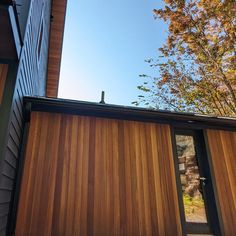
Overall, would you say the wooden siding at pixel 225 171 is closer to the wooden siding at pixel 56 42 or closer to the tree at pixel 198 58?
the wooden siding at pixel 56 42

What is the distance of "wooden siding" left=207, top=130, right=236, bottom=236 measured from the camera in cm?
321

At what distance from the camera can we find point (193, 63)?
990 centimetres

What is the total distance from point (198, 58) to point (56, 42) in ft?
22.7

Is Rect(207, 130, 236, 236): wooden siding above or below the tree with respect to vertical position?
below

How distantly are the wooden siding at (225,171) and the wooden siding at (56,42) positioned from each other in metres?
5.75

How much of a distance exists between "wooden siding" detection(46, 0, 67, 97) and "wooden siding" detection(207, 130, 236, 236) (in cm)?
575

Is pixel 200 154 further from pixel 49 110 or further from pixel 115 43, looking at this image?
pixel 115 43

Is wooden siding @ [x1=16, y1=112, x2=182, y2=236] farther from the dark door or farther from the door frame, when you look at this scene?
the dark door

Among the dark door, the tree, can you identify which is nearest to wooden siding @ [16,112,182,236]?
the dark door

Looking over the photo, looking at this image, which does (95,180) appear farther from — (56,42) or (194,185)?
(56,42)

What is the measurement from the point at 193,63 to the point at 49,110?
29.0ft

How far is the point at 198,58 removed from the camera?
31.8ft

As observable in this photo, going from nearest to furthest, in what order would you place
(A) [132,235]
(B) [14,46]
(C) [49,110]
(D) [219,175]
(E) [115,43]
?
(B) [14,46], (A) [132,235], (C) [49,110], (D) [219,175], (E) [115,43]

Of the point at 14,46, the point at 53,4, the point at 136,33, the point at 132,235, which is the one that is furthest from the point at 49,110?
the point at 136,33
